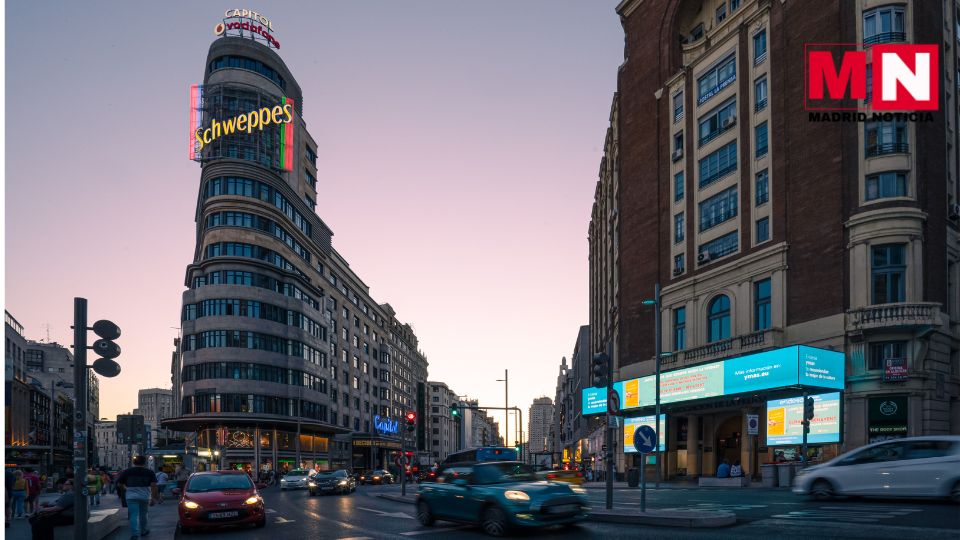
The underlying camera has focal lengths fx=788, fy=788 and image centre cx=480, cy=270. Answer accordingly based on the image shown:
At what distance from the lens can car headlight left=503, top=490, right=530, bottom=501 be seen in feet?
45.8

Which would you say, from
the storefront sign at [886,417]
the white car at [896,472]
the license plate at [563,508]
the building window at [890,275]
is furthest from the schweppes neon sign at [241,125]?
the license plate at [563,508]

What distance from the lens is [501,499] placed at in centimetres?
1416

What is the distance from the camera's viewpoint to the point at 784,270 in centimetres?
4019

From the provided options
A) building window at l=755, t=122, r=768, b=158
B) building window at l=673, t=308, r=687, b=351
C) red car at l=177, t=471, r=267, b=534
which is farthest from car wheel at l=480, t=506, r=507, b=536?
building window at l=673, t=308, r=687, b=351

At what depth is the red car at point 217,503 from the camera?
16.3m

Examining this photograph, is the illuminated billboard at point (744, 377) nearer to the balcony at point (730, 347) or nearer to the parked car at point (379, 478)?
the balcony at point (730, 347)

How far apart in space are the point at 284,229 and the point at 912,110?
196ft

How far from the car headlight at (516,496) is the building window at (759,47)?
3626 centimetres

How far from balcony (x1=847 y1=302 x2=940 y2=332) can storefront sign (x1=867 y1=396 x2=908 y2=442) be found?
325cm

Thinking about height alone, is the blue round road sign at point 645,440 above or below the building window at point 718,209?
below

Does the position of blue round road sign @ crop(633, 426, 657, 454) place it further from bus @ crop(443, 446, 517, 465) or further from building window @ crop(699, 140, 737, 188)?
building window @ crop(699, 140, 737, 188)

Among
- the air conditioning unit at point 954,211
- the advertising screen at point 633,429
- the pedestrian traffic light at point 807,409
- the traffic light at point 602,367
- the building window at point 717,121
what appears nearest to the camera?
the traffic light at point 602,367

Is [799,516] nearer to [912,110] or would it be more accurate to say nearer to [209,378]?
[912,110]

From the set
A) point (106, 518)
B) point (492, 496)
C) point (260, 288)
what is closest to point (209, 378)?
point (260, 288)
